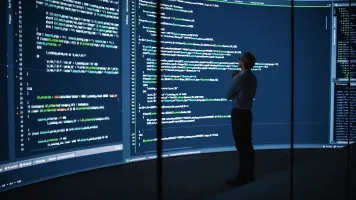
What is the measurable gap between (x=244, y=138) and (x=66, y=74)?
6.37ft

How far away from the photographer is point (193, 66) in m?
4.59

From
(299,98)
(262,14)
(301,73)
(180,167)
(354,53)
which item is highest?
(262,14)

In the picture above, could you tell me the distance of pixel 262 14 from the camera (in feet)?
16.9

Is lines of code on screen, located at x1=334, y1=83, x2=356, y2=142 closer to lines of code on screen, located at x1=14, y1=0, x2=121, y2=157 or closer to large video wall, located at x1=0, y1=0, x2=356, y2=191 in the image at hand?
large video wall, located at x1=0, y1=0, x2=356, y2=191

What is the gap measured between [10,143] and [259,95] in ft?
12.0

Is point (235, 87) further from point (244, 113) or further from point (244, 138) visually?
point (244, 138)

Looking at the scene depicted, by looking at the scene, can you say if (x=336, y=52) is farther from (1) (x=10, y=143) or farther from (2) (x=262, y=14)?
(1) (x=10, y=143)

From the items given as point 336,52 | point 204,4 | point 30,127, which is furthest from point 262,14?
point 30,127

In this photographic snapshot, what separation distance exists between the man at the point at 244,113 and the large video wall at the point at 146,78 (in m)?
0.80

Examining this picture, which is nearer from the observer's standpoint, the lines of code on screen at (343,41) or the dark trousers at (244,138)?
the dark trousers at (244,138)

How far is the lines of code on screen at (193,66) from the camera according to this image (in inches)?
161

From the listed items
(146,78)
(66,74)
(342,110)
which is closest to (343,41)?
(342,110)

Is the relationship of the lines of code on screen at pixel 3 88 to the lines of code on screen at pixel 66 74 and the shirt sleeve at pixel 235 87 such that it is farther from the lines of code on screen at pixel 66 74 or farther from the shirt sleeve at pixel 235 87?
the shirt sleeve at pixel 235 87

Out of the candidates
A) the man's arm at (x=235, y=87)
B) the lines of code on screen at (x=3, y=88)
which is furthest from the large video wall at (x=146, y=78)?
the man's arm at (x=235, y=87)
